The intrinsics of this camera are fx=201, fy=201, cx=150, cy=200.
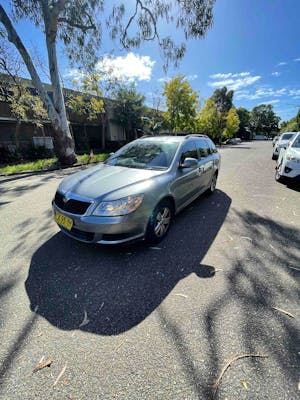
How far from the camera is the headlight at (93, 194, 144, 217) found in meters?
2.56

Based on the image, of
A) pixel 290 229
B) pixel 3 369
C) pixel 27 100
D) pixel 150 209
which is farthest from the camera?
pixel 27 100

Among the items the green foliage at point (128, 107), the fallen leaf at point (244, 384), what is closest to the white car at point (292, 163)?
the fallen leaf at point (244, 384)

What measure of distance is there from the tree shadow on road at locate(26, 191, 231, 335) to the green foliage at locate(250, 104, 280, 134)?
3591 inches

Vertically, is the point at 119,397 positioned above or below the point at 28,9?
below

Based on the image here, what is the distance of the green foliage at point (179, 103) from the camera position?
24922 mm

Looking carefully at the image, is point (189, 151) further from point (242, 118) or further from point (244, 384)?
point (242, 118)

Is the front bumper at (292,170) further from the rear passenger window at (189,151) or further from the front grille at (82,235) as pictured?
the front grille at (82,235)

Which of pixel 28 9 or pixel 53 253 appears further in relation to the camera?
pixel 28 9

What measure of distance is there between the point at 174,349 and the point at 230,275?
3.96 ft

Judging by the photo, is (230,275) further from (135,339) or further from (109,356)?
(109,356)

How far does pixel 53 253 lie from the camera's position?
9.61 feet

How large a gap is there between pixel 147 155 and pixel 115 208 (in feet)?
5.29

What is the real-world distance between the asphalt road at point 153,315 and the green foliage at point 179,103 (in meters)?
24.4

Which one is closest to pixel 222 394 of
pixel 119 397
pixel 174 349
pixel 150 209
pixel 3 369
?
pixel 174 349
